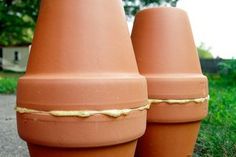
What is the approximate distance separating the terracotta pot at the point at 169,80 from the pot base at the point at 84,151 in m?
0.36

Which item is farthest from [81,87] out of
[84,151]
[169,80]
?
[169,80]

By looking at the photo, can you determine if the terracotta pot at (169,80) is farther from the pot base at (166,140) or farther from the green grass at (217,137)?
the green grass at (217,137)

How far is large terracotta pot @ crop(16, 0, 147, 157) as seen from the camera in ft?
3.74

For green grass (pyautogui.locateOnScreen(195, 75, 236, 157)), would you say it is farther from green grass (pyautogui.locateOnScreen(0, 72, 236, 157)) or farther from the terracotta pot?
the terracotta pot

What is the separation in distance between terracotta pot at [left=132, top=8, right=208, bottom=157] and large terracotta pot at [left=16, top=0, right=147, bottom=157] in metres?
0.32

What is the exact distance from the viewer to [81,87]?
114cm

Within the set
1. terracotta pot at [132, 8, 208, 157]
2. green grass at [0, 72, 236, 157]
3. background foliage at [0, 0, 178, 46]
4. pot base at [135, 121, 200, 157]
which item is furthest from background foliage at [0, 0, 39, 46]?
pot base at [135, 121, 200, 157]

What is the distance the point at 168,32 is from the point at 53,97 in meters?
0.77

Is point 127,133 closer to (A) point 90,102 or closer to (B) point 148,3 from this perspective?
(A) point 90,102

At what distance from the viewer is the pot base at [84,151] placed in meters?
1.19

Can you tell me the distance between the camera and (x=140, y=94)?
126 centimetres

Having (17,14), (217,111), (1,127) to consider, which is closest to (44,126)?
(217,111)

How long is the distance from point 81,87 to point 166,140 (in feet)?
2.19

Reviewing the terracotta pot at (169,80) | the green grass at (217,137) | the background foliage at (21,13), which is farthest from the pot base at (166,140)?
the background foliage at (21,13)
